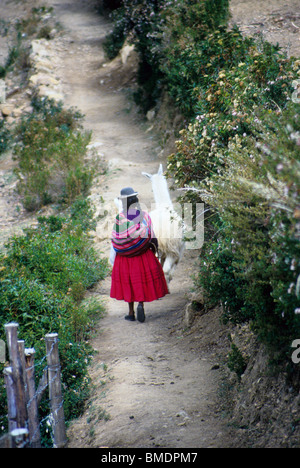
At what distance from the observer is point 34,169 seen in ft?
36.9

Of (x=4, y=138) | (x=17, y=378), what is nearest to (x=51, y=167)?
(x=4, y=138)

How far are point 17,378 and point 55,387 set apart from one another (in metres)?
0.73

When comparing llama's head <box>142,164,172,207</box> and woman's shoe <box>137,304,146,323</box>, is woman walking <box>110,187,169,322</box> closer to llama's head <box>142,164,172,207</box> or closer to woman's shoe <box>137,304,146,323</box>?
woman's shoe <box>137,304,146,323</box>

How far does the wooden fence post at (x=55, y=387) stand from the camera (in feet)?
13.0

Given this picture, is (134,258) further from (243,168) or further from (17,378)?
(17,378)

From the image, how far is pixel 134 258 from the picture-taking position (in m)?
6.04

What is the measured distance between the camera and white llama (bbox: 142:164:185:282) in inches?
251

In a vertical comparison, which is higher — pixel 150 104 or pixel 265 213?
pixel 265 213

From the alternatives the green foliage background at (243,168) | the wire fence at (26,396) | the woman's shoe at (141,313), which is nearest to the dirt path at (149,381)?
the woman's shoe at (141,313)

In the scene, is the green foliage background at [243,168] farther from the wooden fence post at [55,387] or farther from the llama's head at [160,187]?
the wooden fence post at [55,387]
